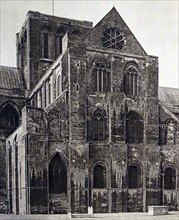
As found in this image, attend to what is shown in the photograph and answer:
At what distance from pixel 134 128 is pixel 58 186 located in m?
8.14

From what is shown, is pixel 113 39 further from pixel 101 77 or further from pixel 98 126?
pixel 98 126

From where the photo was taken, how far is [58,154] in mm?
31422

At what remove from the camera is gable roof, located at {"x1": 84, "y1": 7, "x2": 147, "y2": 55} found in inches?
1340

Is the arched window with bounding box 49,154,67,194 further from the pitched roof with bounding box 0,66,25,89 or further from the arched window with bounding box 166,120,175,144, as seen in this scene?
the pitched roof with bounding box 0,66,25,89

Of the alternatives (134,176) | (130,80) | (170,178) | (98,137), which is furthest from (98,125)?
(170,178)

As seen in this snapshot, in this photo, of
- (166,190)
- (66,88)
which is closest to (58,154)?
(66,88)

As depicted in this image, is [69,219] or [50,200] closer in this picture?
[69,219]

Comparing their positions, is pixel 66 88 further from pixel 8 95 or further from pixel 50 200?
pixel 8 95

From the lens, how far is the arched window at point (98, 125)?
33.2 metres

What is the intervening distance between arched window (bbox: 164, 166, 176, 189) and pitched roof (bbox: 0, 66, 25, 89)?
1966 cm

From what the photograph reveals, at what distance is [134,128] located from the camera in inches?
1363

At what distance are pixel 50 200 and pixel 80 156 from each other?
13.1 feet

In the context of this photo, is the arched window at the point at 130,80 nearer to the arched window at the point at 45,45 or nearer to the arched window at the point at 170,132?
the arched window at the point at 170,132

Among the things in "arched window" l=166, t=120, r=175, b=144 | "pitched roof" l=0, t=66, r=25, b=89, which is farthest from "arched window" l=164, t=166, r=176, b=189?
"pitched roof" l=0, t=66, r=25, b=89
